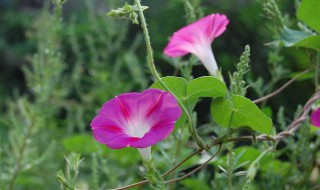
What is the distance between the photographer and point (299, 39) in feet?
3.14

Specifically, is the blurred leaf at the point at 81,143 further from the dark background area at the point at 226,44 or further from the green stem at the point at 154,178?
the green stem at the point at 154,178

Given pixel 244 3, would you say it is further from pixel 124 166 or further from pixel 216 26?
pixel 216 26

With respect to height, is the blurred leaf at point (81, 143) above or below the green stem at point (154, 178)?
below

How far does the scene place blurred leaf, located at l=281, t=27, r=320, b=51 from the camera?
36.7 inches

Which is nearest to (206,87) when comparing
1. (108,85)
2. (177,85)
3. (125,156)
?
(177,85)

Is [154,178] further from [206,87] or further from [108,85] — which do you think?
[108,85]

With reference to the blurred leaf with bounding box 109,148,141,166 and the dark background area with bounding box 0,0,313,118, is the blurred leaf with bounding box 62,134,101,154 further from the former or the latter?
the dark background area with bounding box 0,0,313,118

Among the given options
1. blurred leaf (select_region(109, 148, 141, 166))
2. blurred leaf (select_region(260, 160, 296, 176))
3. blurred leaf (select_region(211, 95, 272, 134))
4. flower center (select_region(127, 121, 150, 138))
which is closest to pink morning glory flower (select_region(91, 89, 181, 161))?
flower center (select_region(127, 121, 150, 138))

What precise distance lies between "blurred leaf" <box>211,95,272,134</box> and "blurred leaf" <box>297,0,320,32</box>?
0.67 ft

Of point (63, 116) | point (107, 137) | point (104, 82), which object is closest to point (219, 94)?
point (107, 137)

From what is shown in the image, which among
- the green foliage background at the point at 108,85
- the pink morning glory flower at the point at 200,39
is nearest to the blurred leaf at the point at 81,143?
the green foliage background at the point at 108,85

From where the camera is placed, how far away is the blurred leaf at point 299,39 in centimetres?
93

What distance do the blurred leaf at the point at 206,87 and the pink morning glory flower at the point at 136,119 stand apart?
0.04 m

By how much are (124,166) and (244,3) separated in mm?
1867
